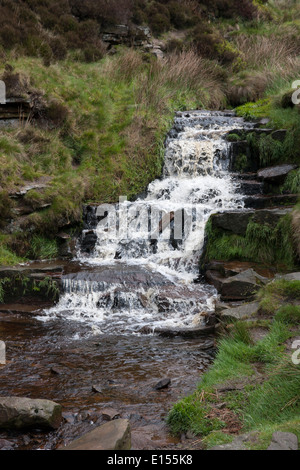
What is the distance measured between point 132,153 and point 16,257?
429 cm

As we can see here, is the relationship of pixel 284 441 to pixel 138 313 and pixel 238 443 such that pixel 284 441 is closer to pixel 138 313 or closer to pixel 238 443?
pixel 238 443

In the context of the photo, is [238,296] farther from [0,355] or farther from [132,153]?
[132,153]

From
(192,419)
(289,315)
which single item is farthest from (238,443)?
(289,315)

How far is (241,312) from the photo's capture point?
19.0 ft

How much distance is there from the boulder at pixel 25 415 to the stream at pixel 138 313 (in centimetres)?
10

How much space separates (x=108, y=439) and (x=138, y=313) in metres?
4.43

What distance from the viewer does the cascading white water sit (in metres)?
7.41

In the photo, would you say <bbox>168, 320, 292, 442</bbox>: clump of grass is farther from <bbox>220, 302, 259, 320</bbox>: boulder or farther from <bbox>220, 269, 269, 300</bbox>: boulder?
<bbox>220, 269, 269, 300</bbox>: boulder

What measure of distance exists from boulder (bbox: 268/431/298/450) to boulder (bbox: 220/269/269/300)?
4033 millimetres

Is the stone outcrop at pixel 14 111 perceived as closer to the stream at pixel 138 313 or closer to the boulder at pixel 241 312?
the stream at pixel 138 313

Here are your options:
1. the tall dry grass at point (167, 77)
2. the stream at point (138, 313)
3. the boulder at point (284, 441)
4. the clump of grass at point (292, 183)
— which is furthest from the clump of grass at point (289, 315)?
the tall dry grass at point (167, 77)

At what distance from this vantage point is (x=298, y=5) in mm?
21344

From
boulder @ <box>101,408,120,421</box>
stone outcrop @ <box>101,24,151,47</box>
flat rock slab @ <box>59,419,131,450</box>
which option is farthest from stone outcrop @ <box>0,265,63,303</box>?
stone outcrop @ <box>101,24,151,47</box>

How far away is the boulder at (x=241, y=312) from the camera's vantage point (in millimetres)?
5629
